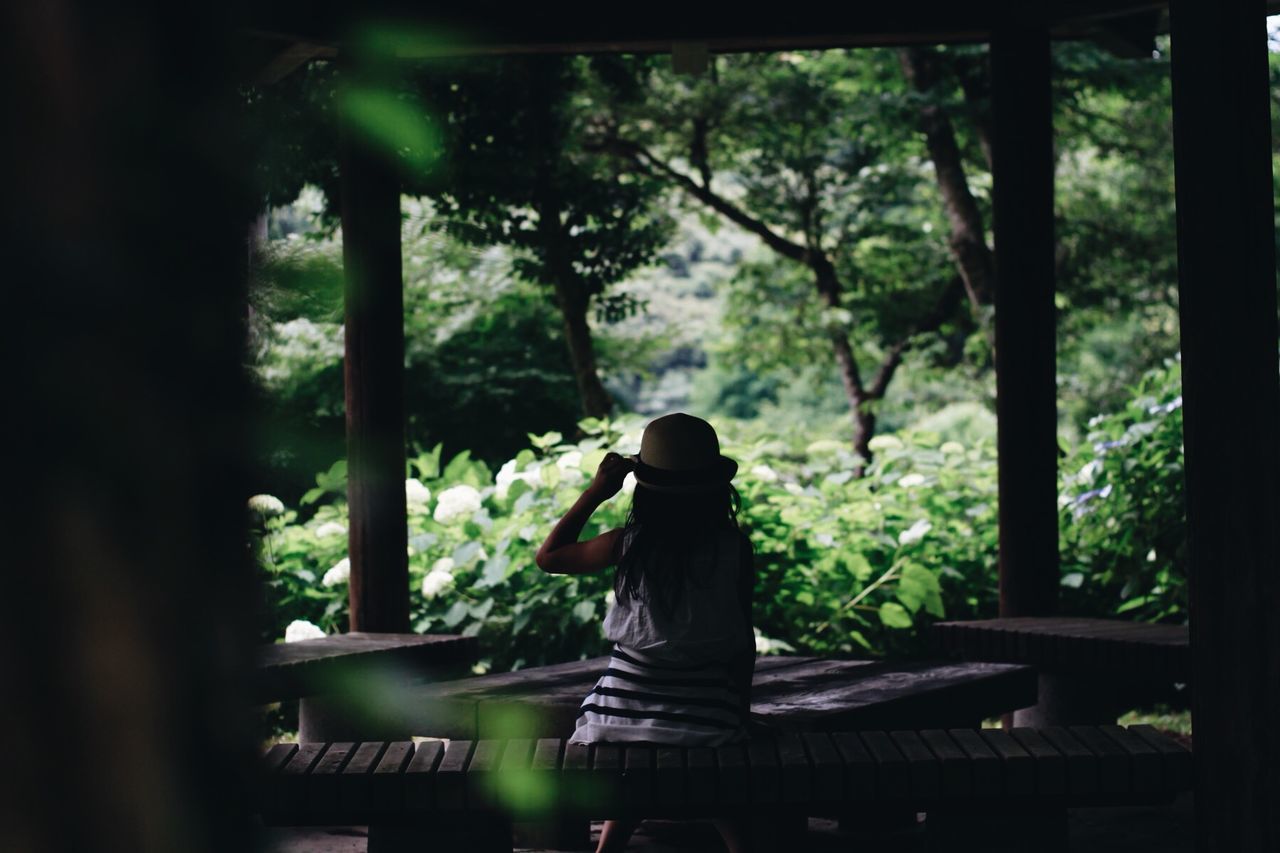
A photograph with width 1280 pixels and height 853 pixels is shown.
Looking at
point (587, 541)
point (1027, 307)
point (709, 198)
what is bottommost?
point (587, 541)

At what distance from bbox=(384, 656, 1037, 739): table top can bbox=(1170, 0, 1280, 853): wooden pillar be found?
2.65 feet

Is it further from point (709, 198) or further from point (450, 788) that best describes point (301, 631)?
point (709, 198)

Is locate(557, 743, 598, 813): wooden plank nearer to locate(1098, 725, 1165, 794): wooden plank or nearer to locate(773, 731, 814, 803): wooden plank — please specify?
locate(773, 731, 814, 803): wooden plank

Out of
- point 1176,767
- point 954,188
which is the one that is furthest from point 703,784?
point 954,188

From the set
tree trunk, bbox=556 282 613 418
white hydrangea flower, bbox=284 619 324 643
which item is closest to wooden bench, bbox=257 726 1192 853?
white hydrangea flower, bbox=284 619 324 643

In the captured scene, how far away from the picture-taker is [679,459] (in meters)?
3.13

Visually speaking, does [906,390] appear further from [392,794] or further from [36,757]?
[36,757]

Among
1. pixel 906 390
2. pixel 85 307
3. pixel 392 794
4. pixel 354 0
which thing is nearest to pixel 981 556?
pixel 354 0

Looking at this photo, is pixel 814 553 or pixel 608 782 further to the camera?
pixel 814 553

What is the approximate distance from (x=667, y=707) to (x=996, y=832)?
0.88 metres

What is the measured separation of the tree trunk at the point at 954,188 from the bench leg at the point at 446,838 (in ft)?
32.1

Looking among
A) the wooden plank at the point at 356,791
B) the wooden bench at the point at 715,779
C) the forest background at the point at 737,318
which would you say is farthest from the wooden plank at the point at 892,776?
the forest background at the point at 737,318

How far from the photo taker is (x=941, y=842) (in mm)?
3271

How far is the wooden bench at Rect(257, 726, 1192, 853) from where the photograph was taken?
9.29ft
